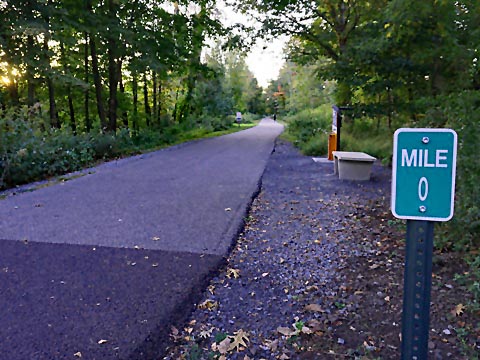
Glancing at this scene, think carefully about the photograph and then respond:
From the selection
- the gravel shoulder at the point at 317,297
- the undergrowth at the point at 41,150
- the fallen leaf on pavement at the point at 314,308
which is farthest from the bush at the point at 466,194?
the undergrowth at the point at 41,150

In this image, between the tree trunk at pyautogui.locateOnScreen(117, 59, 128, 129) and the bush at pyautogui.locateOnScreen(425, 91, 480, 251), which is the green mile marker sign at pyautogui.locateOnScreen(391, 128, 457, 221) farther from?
the tree trunk at pyautogui.locateOnScreen(117, 59, 128, 129)

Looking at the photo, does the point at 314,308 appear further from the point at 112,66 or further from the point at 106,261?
the point at 112,66

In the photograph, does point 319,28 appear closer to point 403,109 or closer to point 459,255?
point 403,109

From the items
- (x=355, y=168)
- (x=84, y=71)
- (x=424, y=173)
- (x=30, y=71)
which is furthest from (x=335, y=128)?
(x=84, y=71)

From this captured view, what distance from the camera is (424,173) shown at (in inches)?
54.7

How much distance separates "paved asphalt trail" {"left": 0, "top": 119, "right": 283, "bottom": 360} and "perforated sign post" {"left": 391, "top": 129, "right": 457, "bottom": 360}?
6.35 ft

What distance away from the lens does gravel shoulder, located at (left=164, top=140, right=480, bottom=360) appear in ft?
9.37

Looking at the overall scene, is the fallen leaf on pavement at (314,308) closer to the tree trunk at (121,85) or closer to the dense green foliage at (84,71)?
the dense green foliage at (84,71)

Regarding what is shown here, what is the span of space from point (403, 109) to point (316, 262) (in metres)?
9.40

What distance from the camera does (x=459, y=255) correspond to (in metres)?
4.17

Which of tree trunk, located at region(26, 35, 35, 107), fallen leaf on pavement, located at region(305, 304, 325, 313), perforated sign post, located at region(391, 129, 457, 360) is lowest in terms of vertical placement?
fallen leaf on pavement, located at region(305, 304, 325, 313)

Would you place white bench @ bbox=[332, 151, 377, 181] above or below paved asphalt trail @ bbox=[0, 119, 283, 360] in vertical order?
above

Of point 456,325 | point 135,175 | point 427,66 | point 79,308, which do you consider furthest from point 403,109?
point 79,308

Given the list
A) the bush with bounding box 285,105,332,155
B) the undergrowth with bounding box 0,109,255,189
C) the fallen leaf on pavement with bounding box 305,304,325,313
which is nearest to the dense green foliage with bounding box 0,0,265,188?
the undergrowth with bounding box 0,109,255,189
